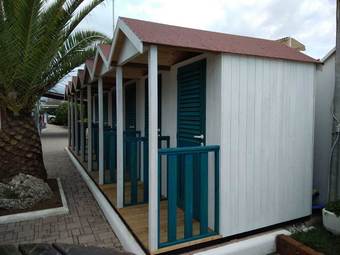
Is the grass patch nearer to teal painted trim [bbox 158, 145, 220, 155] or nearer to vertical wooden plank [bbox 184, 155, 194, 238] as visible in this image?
vertical wooden plank [bbox 184, 155, 194, 238]

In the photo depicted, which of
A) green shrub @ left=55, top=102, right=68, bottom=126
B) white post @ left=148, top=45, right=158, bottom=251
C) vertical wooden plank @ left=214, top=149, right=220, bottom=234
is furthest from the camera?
green shrub @ left=55, top=102, right=68, bottom=126

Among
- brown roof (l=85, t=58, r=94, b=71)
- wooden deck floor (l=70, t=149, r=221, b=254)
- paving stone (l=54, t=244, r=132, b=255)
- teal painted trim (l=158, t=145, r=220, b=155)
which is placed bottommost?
wooden deck floor (l=70, t=149, r=221, b=254)

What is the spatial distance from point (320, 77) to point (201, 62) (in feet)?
6.80

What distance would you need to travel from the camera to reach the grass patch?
2.82 meters

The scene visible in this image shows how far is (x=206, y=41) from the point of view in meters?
3.05

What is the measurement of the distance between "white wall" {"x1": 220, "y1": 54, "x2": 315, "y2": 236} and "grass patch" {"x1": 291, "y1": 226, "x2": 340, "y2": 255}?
17.0 inches

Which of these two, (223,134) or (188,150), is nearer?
(188,150)

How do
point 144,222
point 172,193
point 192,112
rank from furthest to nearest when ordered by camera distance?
point 192,112
point 144,222
point 172,193

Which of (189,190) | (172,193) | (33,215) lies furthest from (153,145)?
(33,215)

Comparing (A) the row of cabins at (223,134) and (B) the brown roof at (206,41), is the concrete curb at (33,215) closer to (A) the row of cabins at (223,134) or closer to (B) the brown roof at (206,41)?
(A) the row of cabins at (223,134)

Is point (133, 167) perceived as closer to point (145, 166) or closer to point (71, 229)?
point (145, 166)

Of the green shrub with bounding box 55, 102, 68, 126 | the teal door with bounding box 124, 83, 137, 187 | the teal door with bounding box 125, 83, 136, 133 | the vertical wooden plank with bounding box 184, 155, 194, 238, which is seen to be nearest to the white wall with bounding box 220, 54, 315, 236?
the vertical wooden plank with bounding box 184, 155, 194, 238

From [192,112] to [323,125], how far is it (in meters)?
2.10

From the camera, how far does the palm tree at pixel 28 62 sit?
4.10m
